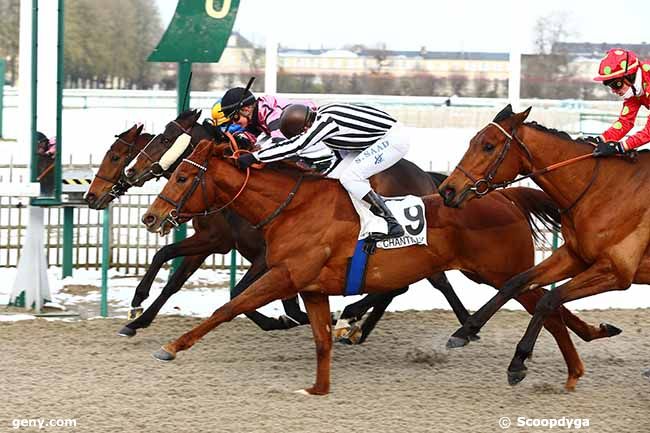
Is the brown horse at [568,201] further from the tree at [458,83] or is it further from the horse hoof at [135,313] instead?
the tree at [458,83]

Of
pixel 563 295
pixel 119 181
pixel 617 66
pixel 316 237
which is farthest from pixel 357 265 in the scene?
pixel 119 181

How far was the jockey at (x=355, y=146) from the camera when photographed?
20.3ft

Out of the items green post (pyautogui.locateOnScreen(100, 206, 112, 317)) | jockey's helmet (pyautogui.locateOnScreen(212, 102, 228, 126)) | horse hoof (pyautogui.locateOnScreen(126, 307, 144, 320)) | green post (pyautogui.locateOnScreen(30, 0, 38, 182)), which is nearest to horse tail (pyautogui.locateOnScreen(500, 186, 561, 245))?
jockey's helmet (pyautogui.locateOnScreen(212, 102, 228, 126))

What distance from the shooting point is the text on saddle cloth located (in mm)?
6250

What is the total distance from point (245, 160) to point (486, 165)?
4.41 feet

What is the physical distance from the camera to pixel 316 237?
6230 millimetres

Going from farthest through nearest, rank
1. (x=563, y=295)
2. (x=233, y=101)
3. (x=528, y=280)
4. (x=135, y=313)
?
1. (x=135, y=313)
2. (x=233, y=101)
3. (x=528, y=280)
4. (x=563, y=295)

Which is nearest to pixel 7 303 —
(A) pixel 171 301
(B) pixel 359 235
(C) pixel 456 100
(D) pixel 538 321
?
(A) pixel 171 301

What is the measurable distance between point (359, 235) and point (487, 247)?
2.48ft

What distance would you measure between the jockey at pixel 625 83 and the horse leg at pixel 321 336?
1754 millimetres

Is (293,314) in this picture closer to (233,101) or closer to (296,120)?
(233,101)

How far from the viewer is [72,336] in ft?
25.6

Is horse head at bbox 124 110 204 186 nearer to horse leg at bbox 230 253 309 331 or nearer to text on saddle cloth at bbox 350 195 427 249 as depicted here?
horse leg at bbox 230 253 309 331

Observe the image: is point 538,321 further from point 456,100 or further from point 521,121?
point 456,100
